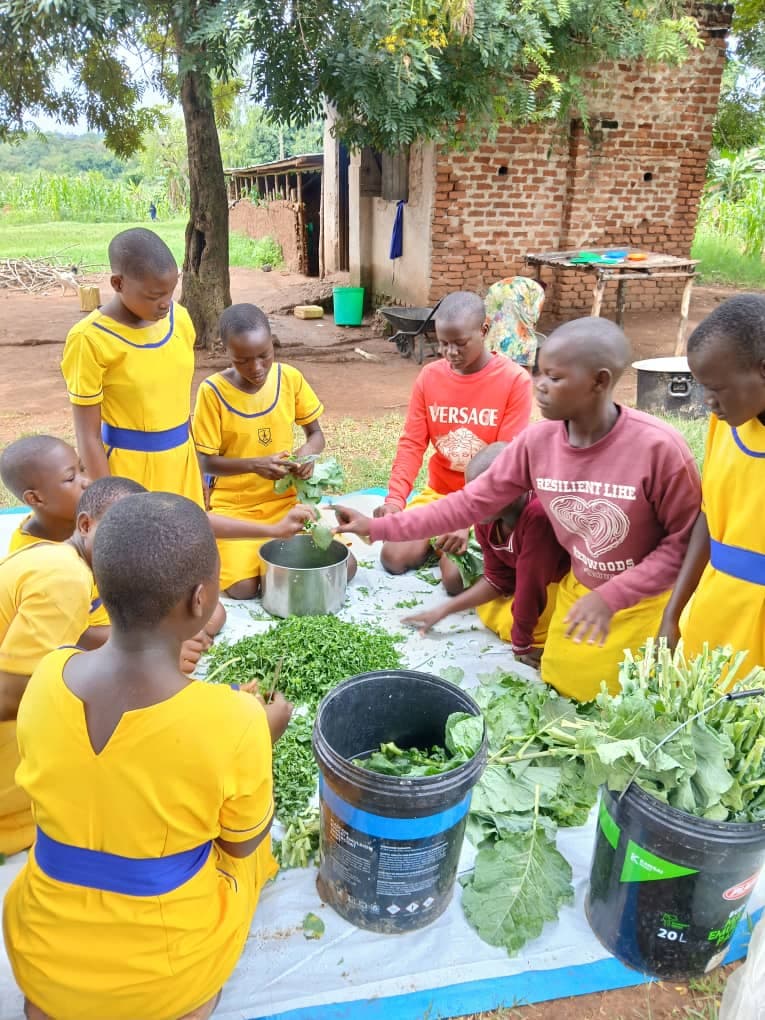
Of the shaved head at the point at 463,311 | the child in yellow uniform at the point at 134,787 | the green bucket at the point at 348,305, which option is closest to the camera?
the child in yellow uniform at the point at 134,787

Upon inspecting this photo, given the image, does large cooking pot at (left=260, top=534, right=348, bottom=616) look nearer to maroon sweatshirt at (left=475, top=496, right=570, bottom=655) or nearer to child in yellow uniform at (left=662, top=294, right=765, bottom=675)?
maroon sweatshirt at (left=475, top=496, right=570, bottom=655)

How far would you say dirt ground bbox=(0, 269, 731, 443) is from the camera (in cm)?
730

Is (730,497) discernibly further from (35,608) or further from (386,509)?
(35,608)

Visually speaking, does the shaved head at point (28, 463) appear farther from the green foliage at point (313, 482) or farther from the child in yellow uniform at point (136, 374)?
the green foliage at point (313, 482)

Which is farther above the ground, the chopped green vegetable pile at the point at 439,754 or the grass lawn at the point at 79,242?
the chopped green vegetable pile at the point at 439,754

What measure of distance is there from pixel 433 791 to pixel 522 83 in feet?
26.7

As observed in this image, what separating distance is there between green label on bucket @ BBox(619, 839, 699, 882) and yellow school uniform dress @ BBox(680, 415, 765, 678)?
0.64m

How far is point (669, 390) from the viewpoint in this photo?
613 cm

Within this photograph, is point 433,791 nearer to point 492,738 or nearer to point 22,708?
point 492,738

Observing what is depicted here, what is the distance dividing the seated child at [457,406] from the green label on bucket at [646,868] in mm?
1767

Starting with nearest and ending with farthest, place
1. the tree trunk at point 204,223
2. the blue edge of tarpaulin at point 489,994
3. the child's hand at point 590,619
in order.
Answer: the blue edge of tarpaulin at point 489,994
the child's hand at point 590,619
the tree trunk at point 204,223

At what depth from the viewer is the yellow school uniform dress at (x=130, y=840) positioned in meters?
1.39

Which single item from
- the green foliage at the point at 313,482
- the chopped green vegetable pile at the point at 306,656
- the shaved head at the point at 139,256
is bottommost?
the chopped green vegetable pile at the point at 306,656

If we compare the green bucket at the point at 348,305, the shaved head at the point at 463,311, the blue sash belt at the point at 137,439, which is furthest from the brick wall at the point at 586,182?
the blue sash belt at the point at 137,439
